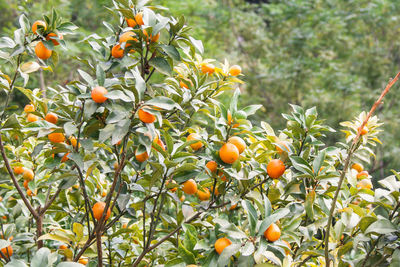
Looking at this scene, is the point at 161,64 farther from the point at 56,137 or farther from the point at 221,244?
the point at 221,244

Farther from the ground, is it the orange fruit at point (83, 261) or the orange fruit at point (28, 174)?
the orange fruit at point (28, 174)

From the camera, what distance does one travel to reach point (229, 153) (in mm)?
815

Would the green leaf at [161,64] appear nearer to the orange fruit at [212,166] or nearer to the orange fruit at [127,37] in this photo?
the orange fruit at [127,37]

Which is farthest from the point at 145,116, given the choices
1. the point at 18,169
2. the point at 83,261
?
the point at 18,169

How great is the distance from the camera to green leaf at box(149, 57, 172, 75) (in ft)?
2.82

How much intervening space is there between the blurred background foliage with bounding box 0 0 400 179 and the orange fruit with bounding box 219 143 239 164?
3227 millimetres

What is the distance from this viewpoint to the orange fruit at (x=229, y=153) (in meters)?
0.81

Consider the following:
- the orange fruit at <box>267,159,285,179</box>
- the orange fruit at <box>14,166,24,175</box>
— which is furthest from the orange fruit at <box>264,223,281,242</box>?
the orange fruit at <box>14,166,24,175</box>

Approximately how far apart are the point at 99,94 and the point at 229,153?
0.97 feet

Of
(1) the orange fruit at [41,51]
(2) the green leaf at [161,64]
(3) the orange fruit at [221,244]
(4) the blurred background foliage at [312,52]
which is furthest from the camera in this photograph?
(4) the blurred background foliage at [312,52]

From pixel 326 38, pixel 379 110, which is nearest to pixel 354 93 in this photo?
pixel 379 110

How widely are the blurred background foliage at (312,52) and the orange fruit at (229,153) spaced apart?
10.6 ft

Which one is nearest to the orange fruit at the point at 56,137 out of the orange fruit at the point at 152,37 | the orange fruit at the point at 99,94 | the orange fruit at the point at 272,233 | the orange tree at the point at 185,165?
the orange tree at the point at 185,165

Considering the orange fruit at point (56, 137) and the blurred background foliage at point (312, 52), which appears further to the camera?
the blurred background foliage at point (312, 52)
